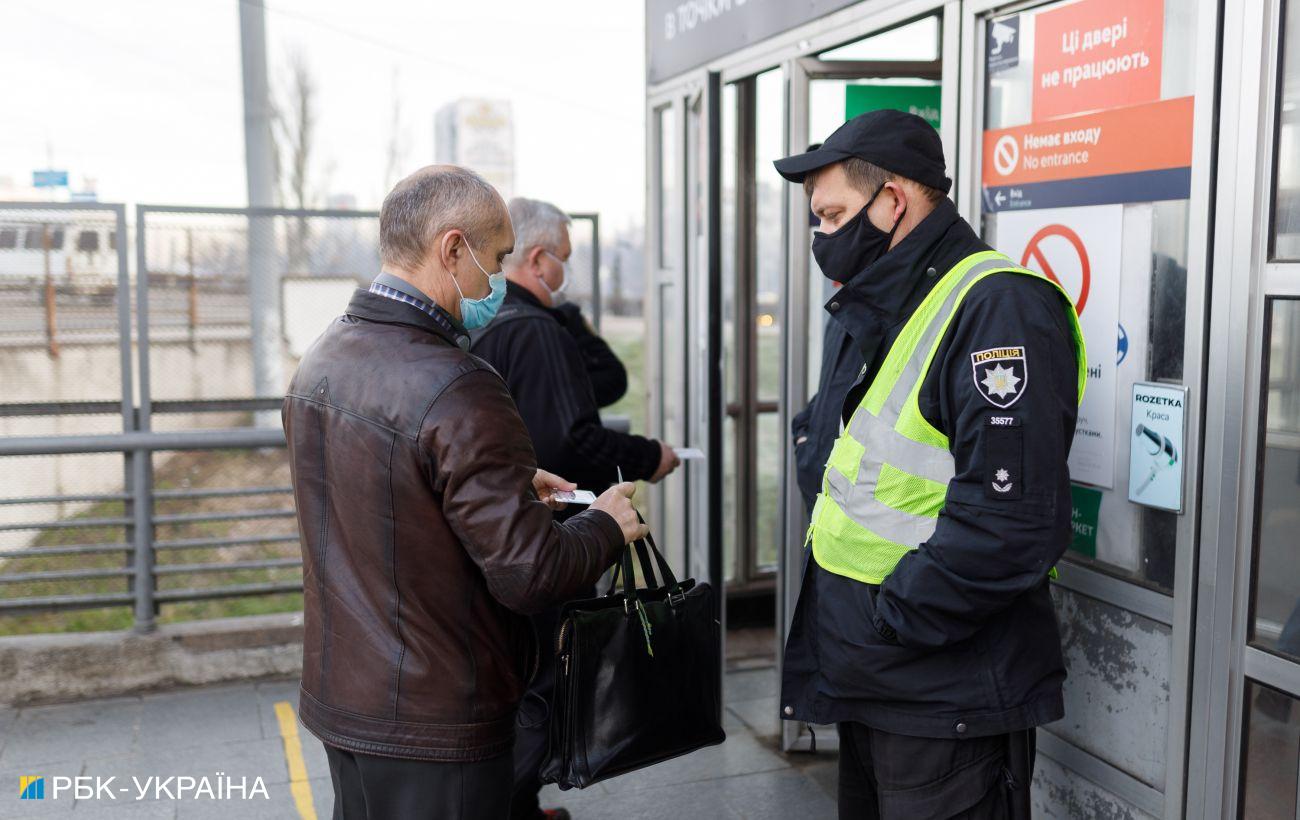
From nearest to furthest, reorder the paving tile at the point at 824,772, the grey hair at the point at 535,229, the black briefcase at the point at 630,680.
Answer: the black briefcase at the point at 630,680, the grey hair at the point at 535,229, the paving tile at the point at 824,772

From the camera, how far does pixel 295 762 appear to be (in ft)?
14.9

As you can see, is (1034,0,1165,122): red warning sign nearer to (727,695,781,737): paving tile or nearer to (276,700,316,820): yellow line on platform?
(727,695,781,737): paving tile

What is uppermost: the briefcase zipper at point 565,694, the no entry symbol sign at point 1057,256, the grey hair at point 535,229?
the grey hair at point 535,229

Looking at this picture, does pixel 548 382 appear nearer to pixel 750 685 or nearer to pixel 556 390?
pixel 556 390

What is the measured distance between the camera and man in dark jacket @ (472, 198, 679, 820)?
3471 millimetres

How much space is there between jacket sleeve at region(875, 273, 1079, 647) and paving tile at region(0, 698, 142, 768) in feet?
12.0

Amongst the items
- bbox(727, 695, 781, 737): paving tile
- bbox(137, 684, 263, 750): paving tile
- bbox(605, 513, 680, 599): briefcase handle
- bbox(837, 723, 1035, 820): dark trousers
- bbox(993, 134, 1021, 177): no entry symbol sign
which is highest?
bbox(993, 134, 1021, 177): no entry symbol sign

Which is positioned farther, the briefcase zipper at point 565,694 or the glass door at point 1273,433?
the briefcase zipper at point 565,694

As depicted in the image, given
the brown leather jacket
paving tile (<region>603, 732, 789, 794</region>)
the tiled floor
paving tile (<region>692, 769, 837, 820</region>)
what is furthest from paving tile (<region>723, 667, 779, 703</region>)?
the brown leather jacket

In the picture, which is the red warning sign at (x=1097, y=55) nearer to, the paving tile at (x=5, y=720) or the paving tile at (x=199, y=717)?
the paving tile at (x=199, y=717)

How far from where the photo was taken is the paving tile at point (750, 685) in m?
5.25

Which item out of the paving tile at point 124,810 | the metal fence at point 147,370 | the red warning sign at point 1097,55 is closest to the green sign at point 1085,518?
the red warning sign at point 1097,55

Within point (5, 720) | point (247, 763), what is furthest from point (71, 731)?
point (247, 763)

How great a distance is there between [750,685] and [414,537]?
3.50 meters
